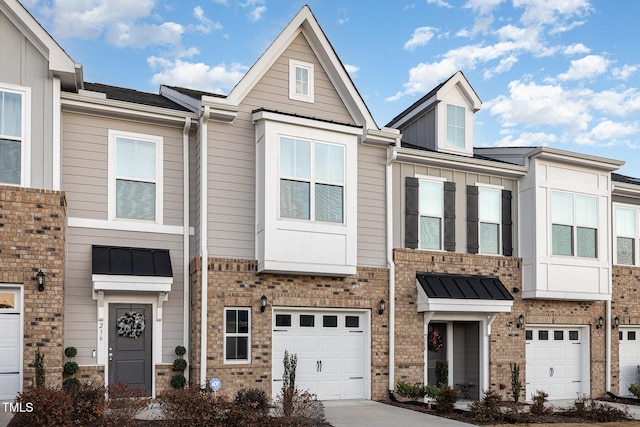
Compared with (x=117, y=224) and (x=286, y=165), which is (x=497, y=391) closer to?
(x=286, y=165)

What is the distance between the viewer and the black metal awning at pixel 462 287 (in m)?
17.5

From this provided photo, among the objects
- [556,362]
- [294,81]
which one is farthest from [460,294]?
[294,81]

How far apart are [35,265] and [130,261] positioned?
77.7 inches

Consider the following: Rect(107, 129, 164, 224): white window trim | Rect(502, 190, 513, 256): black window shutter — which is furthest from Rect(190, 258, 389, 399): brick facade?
A: Rect(502, 190, 513, 256): black window shutter

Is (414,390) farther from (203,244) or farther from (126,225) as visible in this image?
(126,225)

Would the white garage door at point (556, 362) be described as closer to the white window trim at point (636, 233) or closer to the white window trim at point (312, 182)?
the white window trim at point (636, 233)

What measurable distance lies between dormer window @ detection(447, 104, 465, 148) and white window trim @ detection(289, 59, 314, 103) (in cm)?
477

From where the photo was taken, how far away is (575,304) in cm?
1989

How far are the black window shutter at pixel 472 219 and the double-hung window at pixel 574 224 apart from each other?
2.13 metres

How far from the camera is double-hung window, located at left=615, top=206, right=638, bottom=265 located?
2122 centimetres

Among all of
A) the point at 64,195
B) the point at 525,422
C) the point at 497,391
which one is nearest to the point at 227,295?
the point at 64,195

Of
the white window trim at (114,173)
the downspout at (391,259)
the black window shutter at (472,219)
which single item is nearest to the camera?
the white window trim at (114,173)

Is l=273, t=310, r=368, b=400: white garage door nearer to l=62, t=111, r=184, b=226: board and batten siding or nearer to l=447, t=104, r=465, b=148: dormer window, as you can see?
l=62, t=111, r=184, b=226: board and batten siding

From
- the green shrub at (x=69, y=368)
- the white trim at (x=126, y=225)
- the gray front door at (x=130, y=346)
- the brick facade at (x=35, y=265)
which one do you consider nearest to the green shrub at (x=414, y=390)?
the gray front door at (x=130, y=346)
